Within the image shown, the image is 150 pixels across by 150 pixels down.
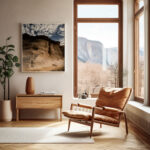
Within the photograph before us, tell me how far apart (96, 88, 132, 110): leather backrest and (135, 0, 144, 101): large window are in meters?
1.10

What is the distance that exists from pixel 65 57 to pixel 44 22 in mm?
1035

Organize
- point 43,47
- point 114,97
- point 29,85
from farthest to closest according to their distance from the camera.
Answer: point 43,47, point 29,85, point 114,97

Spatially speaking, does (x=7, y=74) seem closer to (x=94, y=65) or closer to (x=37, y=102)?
(x=37, y=102)

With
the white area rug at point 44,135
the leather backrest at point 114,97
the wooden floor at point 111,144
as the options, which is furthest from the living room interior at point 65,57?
the wooden floor at point 111,144

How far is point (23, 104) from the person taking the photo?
235 inches

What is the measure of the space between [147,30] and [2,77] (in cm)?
367

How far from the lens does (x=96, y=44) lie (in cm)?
682

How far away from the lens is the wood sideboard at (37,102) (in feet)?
19.5

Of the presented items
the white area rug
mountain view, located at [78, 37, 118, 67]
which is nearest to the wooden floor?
the white area rug

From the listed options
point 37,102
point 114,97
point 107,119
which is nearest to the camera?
point 107,119

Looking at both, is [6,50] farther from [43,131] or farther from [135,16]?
[135,16]

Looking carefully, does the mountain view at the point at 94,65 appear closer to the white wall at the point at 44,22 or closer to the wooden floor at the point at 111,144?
the white wall at the point at 44,22

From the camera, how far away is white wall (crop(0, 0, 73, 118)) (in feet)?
21.1

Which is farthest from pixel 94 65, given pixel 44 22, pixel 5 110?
pixel 5 110
